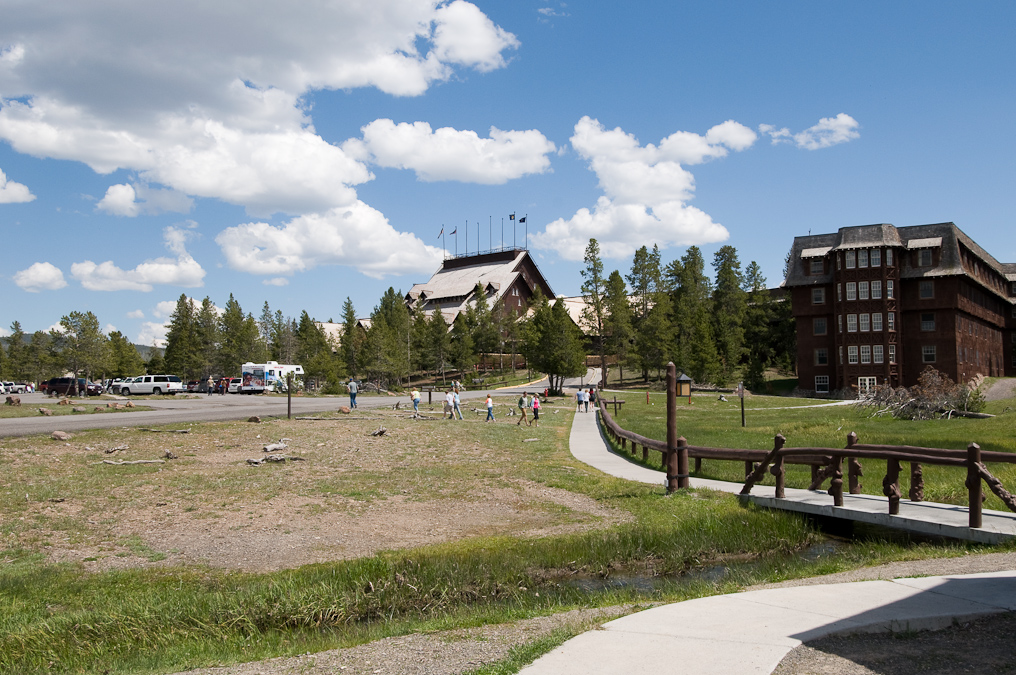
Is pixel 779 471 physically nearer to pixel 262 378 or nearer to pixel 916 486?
pixel 916 486

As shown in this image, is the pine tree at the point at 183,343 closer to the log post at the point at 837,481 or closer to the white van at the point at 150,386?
the white van at the point at 150,386

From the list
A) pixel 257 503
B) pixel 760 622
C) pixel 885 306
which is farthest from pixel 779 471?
pixel 885 306

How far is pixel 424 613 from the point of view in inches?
356

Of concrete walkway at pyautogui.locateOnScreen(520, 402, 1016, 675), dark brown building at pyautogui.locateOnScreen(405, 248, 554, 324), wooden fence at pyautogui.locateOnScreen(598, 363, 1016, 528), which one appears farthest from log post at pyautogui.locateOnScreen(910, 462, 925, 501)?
dark brown building at pyautogui.locateOnScreen(405, 248, 554, 324)

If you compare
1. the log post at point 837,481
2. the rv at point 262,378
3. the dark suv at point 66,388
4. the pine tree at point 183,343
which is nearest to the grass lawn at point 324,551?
the log post at point 837,481

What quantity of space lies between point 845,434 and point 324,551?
22038 millimetres

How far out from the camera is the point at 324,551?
11617 mm

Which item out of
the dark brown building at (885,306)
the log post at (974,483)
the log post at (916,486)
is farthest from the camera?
the dark brown building at (885,306)

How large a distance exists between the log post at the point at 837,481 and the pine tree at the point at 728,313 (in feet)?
192

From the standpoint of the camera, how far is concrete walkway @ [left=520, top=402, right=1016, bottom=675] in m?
5.80

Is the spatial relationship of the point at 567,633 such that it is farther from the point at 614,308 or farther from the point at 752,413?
the point at 614,308

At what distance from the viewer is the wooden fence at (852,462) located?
34.0 ft

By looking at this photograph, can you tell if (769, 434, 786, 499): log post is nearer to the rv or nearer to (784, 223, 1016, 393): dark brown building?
(784, 223, 1016, 393): dark brown building

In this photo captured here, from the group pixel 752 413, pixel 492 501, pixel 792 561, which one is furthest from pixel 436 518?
pixel 752 413
